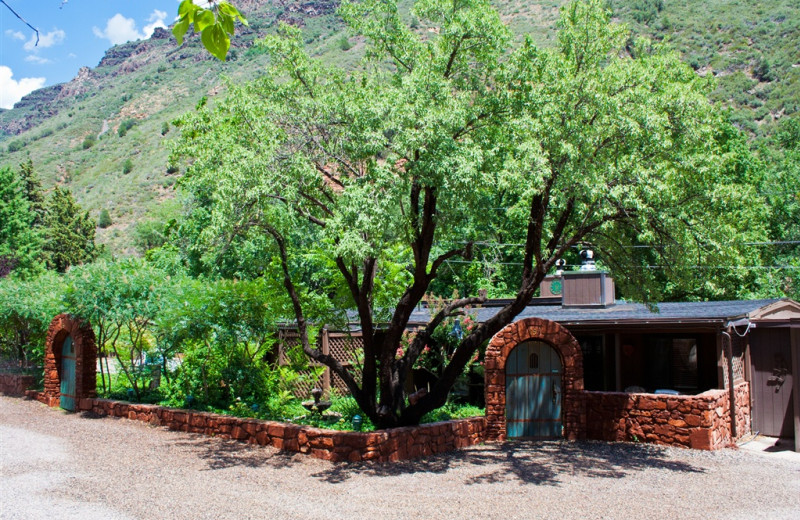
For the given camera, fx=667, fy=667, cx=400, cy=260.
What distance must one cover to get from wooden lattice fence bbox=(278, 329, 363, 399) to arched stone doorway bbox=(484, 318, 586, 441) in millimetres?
4577

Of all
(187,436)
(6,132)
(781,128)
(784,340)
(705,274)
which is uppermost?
(6,132)

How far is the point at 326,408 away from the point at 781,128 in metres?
35.9

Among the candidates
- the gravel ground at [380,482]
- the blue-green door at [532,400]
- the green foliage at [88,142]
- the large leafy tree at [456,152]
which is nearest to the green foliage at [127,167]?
the green foliage at [88,142]

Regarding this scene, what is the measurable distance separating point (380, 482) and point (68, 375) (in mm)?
9947

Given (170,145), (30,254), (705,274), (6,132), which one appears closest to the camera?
(705,274)

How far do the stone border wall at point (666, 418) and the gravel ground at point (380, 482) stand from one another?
1.08 feet

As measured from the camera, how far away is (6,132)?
297 ft

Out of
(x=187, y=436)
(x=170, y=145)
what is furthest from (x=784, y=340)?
(x=170, y=145)

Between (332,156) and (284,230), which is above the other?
(332,156)

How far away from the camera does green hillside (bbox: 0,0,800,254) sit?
4622cm

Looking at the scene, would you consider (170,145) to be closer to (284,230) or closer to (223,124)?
(223,124)

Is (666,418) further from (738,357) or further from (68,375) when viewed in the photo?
(68,375)

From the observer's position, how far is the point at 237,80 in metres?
59.8

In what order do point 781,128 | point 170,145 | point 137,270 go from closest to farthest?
point 170,145 → point 137,270 → point 781,128
